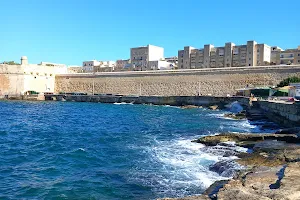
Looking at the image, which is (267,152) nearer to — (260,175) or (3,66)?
(260,175)

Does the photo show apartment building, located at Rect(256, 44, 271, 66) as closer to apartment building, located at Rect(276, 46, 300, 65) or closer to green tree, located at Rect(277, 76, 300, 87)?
apartment building, located at Rect(276, 46, 300, 65)

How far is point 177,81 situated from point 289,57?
33.1 m

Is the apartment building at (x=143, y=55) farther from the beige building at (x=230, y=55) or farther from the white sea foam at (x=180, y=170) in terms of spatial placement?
the white sea foam at (x=180, y=170)

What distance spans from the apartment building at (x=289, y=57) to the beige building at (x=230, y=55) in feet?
9.80

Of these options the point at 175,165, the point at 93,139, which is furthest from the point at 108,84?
the point at 175,165

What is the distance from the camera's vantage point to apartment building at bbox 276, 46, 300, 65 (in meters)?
74.9

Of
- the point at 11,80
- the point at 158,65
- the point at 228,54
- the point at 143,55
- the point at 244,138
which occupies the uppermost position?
the point at 143,55

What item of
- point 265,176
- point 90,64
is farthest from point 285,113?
point 90,64

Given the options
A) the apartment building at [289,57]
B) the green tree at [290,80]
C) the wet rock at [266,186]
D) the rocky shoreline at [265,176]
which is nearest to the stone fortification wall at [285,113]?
the rocky shoreline at [265,176]

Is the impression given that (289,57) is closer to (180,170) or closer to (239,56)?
(239,56)

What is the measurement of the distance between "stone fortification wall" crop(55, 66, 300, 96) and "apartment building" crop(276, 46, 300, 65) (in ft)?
78.8

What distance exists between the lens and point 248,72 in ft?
180

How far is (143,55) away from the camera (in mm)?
103562

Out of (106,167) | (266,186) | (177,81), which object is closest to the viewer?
(266,186)
